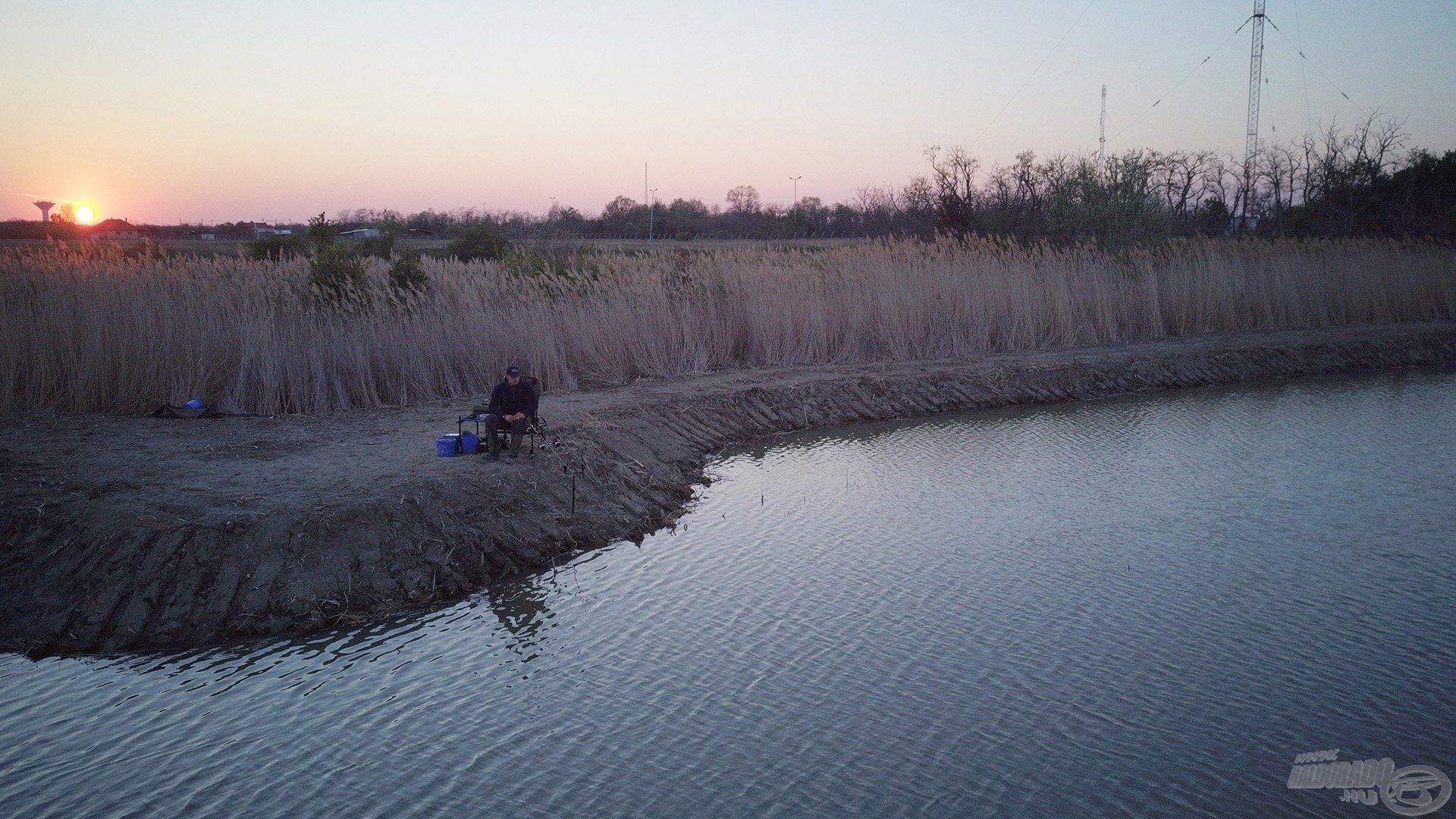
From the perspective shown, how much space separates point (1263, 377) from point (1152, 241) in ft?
21.8

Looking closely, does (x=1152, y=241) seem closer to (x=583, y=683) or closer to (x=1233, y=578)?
(x=1233, y=578)

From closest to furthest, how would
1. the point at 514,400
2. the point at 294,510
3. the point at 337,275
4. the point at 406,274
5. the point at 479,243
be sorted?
Answer: the point at 294,510 → the point at 514,400 → the point at 337,275 → the point at 406,274 → the point at 479,243

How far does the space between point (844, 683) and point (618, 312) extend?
30.8 feet

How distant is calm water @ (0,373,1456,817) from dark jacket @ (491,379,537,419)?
5.29 feet

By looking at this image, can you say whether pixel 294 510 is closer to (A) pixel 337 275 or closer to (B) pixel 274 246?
(A) pixel 337 275

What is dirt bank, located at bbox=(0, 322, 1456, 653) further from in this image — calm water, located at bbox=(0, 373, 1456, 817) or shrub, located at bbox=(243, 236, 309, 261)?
shrub, located at bbox=(243, 236, 309, 261)

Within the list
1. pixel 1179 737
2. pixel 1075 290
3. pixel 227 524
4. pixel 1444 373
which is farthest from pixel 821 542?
pixel 1444 373

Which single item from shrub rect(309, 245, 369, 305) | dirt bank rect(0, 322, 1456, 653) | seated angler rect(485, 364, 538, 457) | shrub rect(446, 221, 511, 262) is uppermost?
shrub rect(446, 221, 511, 262)

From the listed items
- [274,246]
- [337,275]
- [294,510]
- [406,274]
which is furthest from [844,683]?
[274,246]

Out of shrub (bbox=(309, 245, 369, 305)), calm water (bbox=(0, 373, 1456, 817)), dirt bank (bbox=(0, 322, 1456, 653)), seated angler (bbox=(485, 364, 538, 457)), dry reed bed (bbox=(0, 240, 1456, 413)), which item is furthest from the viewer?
shrub (bbox=(309, 245, 369, 305))

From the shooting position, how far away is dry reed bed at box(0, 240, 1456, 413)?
36.4 ft

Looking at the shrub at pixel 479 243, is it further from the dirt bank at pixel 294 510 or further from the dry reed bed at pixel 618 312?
the dirt bank at pixel 294 510

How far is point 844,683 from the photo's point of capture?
5.67m

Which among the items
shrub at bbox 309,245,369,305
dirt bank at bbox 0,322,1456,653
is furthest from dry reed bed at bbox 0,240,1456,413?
dirt bank at bbox 0,322,1456,653
